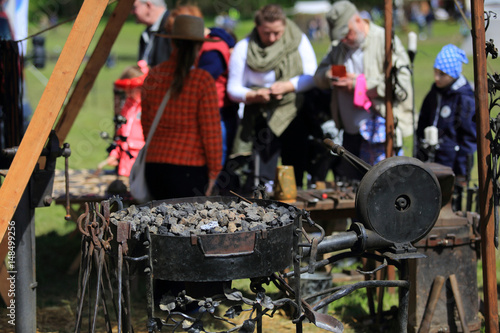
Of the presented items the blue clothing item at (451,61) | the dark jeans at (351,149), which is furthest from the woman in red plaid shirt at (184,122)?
the blue clothing item at (451,61)

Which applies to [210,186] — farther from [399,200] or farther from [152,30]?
[152,30]

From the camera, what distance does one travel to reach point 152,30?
18.5 ft

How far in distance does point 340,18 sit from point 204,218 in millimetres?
2453

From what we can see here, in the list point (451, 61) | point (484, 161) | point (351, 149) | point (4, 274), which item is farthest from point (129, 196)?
point (451, 61)

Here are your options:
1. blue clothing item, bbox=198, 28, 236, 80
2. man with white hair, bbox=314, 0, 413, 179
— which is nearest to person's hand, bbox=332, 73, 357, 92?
man with white hair, bbox=314, 0, 413, 179

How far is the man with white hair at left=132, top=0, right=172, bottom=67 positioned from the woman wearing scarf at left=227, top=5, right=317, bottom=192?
834 millimetres

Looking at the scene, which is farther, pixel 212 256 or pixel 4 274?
pixel 4 274

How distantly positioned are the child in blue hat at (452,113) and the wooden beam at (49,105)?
2812 millimetres

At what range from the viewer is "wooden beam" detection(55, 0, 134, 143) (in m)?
4.04

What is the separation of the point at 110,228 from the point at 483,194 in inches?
74.2

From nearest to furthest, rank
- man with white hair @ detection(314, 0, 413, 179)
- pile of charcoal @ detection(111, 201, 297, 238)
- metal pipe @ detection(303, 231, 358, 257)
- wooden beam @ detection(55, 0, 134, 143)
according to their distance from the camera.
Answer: pile of charcoal @ detection(111, 201, 297, 238) < metal pipe @ detection(303, 231, 358, 257) < wooden beam @ detection(55, 0, 134, 143) < man with white hair @ detection(314, 0, 413, 179)

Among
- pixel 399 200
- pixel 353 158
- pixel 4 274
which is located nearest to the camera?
pixel 399 200

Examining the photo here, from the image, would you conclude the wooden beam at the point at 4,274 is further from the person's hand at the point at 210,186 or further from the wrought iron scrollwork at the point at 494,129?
the wrought iron scrollwork at the point at 494,129

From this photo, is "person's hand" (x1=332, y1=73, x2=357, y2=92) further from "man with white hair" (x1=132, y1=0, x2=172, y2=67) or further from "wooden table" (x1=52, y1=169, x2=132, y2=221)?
"wooden table" (x1=52, y1=169, x2=132, y2=221)
